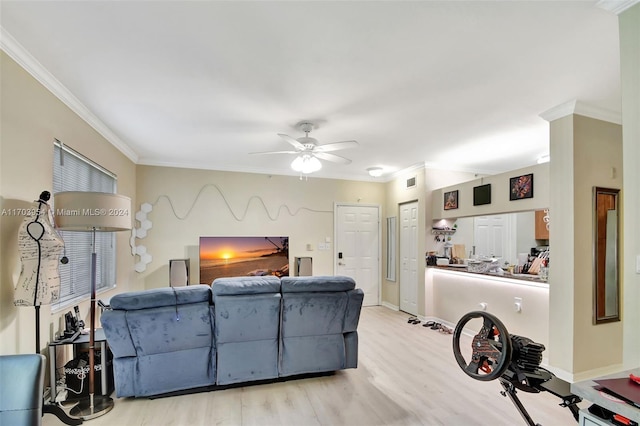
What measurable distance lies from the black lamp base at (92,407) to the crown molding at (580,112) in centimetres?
469

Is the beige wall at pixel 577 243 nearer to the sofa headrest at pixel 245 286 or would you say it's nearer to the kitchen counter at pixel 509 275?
the kitchen counter at pixel 509 275

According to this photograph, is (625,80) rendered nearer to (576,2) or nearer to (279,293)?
(576,2)

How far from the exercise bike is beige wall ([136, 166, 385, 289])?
4.82 metres

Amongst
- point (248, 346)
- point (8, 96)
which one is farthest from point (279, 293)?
point (8, 96)

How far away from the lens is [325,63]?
230 cm

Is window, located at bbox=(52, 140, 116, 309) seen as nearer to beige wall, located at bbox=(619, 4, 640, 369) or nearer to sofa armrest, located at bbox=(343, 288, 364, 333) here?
sofa armrest, located at bbox=(343, 288, 364, 333)

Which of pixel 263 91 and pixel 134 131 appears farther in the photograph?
pixel 134 131

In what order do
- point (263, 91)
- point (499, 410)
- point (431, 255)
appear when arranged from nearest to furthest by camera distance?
point (499, 410)
point (263, 91)
point (431, 255)

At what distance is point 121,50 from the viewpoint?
7.04 ft

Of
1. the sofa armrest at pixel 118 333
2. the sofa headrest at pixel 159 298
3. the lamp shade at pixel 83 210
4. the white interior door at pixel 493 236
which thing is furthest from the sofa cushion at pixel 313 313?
the white interior door at pixel 493 236

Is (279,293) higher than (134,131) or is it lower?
lower

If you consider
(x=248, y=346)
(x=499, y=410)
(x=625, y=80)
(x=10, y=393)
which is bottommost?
(x=499, y=410)

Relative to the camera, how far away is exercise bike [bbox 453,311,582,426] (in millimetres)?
1174

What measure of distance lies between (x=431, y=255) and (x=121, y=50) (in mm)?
4905
